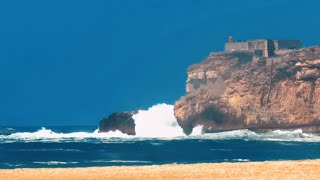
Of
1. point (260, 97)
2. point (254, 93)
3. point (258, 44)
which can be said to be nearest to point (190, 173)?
point (260, 97)

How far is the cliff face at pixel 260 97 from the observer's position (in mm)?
134750

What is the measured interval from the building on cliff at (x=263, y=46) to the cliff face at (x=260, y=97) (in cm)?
244

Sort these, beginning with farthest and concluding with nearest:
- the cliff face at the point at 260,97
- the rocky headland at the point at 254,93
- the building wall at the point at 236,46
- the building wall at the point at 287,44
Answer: the building wall at the point at 236,46, the building wall at the point at 287,44, the rocky headland at the point at 254,93, the cliff face at the point at 260,97

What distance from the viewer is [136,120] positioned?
156 meters

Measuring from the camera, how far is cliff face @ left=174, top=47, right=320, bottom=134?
442ft

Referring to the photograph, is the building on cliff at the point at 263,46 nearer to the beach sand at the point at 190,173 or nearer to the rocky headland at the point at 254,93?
the rocky headland at the point at 254,93

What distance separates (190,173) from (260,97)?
90610 mm

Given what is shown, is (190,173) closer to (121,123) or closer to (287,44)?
(121,123)

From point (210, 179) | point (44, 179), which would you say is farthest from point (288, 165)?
point (44, 179)

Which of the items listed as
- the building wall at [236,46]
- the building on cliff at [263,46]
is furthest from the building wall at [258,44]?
the building wall at [236,46]

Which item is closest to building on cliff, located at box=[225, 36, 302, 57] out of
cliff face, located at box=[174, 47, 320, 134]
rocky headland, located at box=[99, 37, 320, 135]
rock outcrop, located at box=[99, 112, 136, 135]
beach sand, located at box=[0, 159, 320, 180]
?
rocky headland, located at box=[99, 37, 320, 135]

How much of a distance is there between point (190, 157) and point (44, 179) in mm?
36093

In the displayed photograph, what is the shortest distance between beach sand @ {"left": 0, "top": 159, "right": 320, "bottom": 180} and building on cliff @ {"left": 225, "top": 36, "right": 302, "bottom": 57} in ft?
320

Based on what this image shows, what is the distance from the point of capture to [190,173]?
50.2 m
